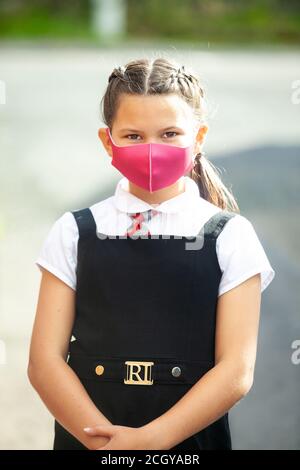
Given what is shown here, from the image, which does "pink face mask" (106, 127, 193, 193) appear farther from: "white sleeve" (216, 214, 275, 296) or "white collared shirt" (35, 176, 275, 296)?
"white sleeve" (216, 214, 275, 296)

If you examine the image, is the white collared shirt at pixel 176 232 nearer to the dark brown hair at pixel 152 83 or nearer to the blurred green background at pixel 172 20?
the dark brown hair at pixel 152 83

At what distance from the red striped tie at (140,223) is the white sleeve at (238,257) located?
0.54ft

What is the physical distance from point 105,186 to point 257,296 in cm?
476

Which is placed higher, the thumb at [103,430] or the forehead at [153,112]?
the forehead at [153,112]

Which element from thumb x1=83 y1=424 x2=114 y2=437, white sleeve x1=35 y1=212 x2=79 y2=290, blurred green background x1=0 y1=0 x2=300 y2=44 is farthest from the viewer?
blurred green background x1=0 y1=0 x2=300 y2=44

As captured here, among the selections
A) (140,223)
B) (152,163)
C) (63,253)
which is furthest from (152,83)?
(63,253)

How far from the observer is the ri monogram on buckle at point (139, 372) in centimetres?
212

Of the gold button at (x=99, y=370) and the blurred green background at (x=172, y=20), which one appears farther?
the blurred green background at (x=172, y=20)

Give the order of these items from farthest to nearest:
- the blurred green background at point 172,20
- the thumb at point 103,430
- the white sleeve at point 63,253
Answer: the blurred green background at point 172,20, the white sleeve at point 63,253, the thumb at point 103,430

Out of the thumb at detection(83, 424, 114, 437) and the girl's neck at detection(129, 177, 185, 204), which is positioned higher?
the girl's neck at detection(129, 177, 185, 204)

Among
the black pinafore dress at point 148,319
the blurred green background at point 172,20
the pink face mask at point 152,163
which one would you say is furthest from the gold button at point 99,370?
the blurred green background at point 172,20

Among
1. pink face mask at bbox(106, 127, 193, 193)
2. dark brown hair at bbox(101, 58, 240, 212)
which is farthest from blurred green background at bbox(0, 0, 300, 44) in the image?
pink face mask at bbox(106, 127, 193, 193)

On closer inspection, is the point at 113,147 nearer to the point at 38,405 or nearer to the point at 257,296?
the point at 257,296

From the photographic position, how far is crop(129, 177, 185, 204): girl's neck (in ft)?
7.20
